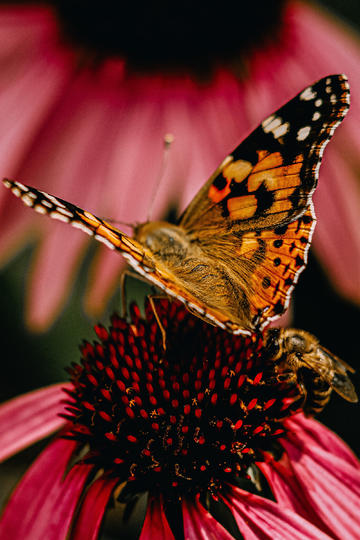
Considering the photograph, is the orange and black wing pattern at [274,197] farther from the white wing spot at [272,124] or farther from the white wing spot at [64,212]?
the white wing spot at [64,212]

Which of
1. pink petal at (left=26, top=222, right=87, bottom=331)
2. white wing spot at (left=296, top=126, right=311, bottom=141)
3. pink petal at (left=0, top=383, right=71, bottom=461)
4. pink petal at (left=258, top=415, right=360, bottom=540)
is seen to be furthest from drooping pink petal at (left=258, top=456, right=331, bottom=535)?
pink petal at (left=26, top=222, right=87, bottom=331)

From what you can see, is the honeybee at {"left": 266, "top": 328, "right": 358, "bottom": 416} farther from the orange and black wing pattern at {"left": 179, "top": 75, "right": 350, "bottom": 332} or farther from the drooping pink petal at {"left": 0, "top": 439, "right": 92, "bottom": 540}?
the drooping pink petal at {"left": 0, "top": 439, "right": 92, "bottom": 540}

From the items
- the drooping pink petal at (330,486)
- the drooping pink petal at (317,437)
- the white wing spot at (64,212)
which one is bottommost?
the drooping pink petal at (330,486)

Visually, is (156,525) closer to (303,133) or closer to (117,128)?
(303,133)

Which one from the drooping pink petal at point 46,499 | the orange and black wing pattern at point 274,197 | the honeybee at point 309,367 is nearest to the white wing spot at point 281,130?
the orange and black wing pattern at point 274,197

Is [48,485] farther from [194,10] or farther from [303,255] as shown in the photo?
[194,10]

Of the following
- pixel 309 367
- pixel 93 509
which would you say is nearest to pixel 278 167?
pixel 309 367
